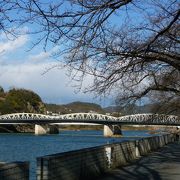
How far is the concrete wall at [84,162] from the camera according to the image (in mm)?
12547

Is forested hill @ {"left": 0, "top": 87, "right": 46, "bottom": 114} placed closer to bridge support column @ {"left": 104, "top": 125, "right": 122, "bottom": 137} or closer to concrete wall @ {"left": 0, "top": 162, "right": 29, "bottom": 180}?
bridge support column @ {"left": 104, "top": 125, "right": 122, "bottom": 137}

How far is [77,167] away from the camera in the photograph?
1503cm

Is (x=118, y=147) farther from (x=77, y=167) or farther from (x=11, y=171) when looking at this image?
(x=11, y=171)

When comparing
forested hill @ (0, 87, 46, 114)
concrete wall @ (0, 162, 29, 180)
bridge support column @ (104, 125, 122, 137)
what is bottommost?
concrete wall @ (0, 162, 29, 180)

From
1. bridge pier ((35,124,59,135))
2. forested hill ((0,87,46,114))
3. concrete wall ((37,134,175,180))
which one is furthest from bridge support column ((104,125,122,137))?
concrete wall ((37,134,175,180))

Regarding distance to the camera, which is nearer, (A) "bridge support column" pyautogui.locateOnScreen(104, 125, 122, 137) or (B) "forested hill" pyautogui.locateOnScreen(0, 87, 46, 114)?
(A) "bridge support column" pyautogui.locateOnScreen(104, 125, 122, 137)

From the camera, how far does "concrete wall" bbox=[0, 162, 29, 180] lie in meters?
10.1

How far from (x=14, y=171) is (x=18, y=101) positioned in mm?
164642

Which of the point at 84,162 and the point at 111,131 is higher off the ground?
the point at 111,131

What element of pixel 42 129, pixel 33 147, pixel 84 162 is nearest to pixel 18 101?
pixel 42 129

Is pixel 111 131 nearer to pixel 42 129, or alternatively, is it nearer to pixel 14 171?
pixel 42 129

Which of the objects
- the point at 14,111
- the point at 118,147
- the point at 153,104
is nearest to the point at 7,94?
the point at 14,111

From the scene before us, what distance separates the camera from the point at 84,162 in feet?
51.8

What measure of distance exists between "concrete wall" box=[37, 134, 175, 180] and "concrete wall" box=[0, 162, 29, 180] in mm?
1261
